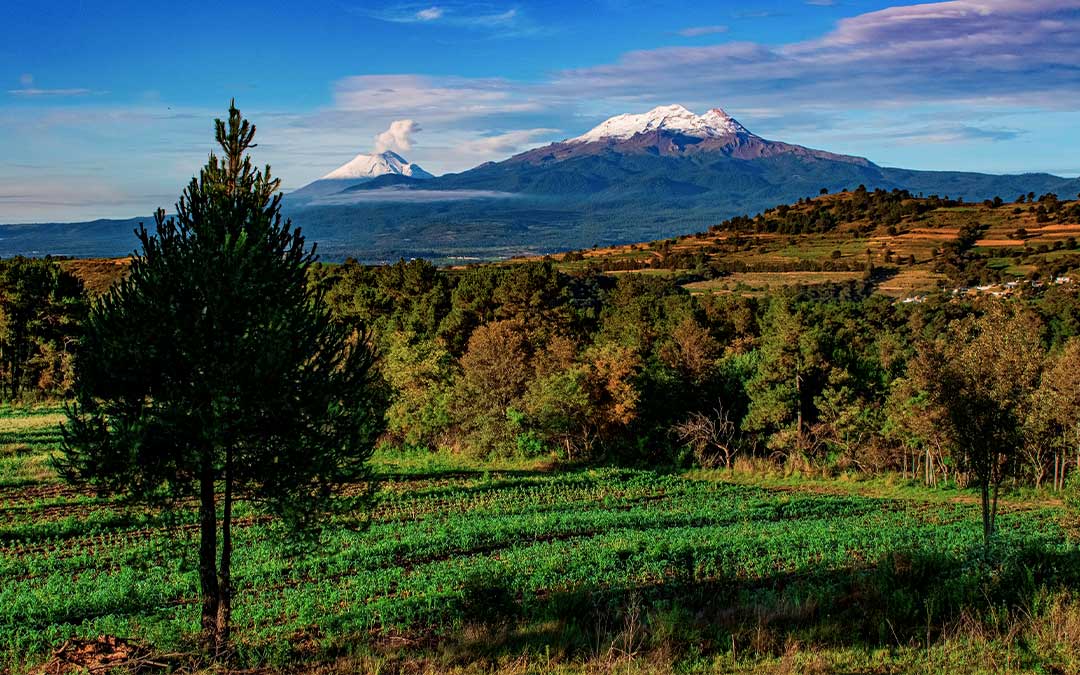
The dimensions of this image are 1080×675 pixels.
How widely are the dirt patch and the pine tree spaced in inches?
71.8

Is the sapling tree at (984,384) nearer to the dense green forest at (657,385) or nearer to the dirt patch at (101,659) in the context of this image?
the dense green forest at (657,385)

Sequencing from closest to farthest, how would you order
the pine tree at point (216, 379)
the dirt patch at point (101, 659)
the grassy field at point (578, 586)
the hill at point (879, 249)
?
the dirt patch at point (101, 659), the grassy field at point (578, 586), the pine tree at point (216, 379), the hill at point (879, 249)

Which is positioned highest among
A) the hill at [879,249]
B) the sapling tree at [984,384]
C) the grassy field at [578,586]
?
the hill at [879,249]

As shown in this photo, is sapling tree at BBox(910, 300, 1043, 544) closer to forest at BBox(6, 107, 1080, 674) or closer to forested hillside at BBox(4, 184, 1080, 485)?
forest at BBox(6, 107, 1080, 674)

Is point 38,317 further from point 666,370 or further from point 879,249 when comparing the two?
point 879,249

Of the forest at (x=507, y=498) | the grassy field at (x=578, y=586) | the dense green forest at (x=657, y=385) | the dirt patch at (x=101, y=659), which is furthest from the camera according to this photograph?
the dense green forest at (x=657, y=385)

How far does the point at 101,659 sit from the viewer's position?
35.3ft

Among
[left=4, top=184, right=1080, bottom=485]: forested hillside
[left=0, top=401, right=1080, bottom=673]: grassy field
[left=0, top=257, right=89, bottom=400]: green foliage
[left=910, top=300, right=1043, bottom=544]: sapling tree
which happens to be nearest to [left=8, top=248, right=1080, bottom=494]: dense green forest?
[left=4, top=184, right=1080, bottom=485]: forested hillside

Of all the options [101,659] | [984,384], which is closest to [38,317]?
[101,659]

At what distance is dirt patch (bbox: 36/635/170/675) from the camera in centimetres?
1041

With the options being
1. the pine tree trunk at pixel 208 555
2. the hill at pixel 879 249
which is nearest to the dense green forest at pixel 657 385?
the pine tree trunk at pixel 208 555

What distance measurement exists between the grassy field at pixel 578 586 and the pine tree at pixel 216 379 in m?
1.32

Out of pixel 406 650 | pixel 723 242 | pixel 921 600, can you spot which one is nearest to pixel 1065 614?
pixel 921 600

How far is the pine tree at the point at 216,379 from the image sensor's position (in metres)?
13.4
